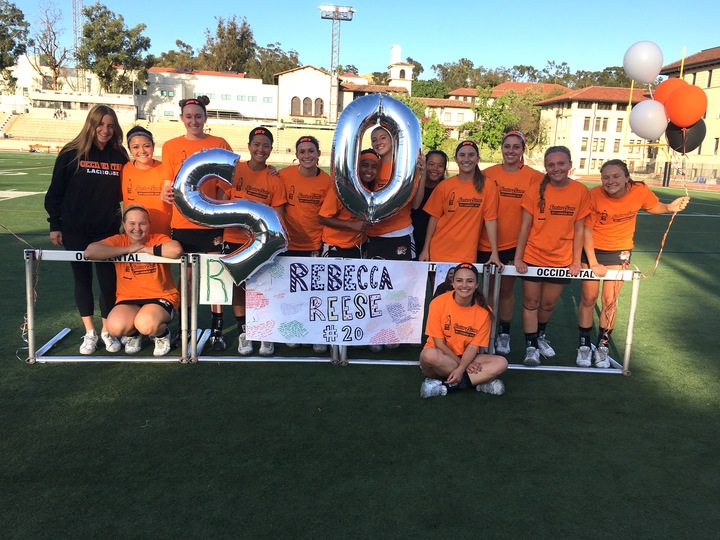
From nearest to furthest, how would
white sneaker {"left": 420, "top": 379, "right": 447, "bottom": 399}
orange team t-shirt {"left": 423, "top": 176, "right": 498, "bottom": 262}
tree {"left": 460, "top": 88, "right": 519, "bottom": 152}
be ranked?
white sneaker {"left": 420, "top": 379, "right": 447, "bottom": 399} < orange team t-shirt {"left": 423, "top": 176, "right": 498, "bottom": 262} < tree {"left": 460, "top": 88, "right": 519, "bottom": 152}

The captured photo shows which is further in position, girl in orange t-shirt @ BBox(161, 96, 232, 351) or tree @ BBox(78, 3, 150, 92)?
tree @ BBox(78, 3, 150, 92)

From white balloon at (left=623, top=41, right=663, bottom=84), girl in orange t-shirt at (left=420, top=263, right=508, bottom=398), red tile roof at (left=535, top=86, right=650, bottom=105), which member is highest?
red tile roof at (left=535, top=86, right=650, bottom=105)

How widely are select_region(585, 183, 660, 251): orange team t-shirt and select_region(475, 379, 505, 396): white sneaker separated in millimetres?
1588

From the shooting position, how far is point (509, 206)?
4.91 metres

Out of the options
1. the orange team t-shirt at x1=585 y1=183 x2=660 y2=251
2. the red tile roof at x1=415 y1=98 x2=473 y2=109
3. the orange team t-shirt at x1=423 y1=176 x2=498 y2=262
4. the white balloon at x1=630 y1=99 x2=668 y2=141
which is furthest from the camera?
the red tile roof at x1=415 y1=98 x2=473 y2=109

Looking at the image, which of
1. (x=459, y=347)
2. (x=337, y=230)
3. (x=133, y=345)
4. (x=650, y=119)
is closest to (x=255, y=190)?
(x=337, y=230)

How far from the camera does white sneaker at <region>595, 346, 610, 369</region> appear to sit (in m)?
4.86

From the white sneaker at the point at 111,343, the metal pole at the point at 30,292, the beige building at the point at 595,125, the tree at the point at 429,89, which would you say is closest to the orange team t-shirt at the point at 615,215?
the white sneaker at the point at 111,343

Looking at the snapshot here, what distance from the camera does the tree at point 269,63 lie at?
8250cm

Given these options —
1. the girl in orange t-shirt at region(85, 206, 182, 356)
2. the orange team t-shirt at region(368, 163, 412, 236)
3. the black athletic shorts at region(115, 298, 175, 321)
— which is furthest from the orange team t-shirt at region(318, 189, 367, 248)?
the black athletic shorts at region(115, 298, 175, 321)

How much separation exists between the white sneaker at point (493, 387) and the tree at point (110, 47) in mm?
69687

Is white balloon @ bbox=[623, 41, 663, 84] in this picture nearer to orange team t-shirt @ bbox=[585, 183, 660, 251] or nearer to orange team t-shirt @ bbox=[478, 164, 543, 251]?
orange team t-shirt @ bbox=[585, 183, 660, 251]

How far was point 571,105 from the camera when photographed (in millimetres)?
57938

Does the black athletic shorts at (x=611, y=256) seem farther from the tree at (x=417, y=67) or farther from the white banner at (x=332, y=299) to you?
the tree at (x=417, y=67)
